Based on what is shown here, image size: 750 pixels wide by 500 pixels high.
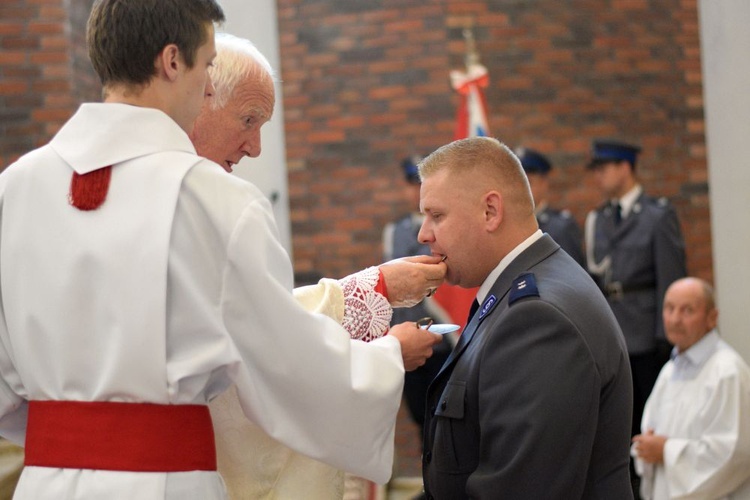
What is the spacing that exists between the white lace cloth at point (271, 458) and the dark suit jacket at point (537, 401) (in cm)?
26

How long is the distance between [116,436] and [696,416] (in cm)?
391

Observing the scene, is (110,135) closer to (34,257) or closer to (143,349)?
(34,257)

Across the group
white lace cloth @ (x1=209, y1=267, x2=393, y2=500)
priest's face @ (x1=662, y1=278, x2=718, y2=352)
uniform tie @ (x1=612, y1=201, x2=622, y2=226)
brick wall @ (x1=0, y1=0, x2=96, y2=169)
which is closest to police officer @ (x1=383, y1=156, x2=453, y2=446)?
uniform tie @ (x1=612, y1=201, x2=622, y2=226)

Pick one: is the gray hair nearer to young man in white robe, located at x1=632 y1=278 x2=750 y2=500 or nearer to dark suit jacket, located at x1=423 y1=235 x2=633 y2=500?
dark suit jacket, located at x1=423 y1=235 x2=633 y2=500

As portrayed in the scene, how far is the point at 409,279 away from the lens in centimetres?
251

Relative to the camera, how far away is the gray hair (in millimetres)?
2566

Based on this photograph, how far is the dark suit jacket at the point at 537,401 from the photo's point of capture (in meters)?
2.22

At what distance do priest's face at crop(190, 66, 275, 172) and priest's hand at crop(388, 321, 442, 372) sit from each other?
0.62 m

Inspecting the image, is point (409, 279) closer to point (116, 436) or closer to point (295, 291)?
point (295, 291)

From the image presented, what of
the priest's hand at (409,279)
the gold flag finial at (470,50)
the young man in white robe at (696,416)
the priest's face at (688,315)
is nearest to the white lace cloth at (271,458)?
the priest's hand at (409,279)

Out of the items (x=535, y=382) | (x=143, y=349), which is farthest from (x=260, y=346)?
(x=535, y=382)

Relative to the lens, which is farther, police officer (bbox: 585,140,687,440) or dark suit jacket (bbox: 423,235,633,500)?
police officer (bbox: 585,140,687,440)

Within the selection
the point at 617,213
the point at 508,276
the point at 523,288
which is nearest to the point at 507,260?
the point at 508,276

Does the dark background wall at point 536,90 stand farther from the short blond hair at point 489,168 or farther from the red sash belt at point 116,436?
the red sash belt at point 116,436
